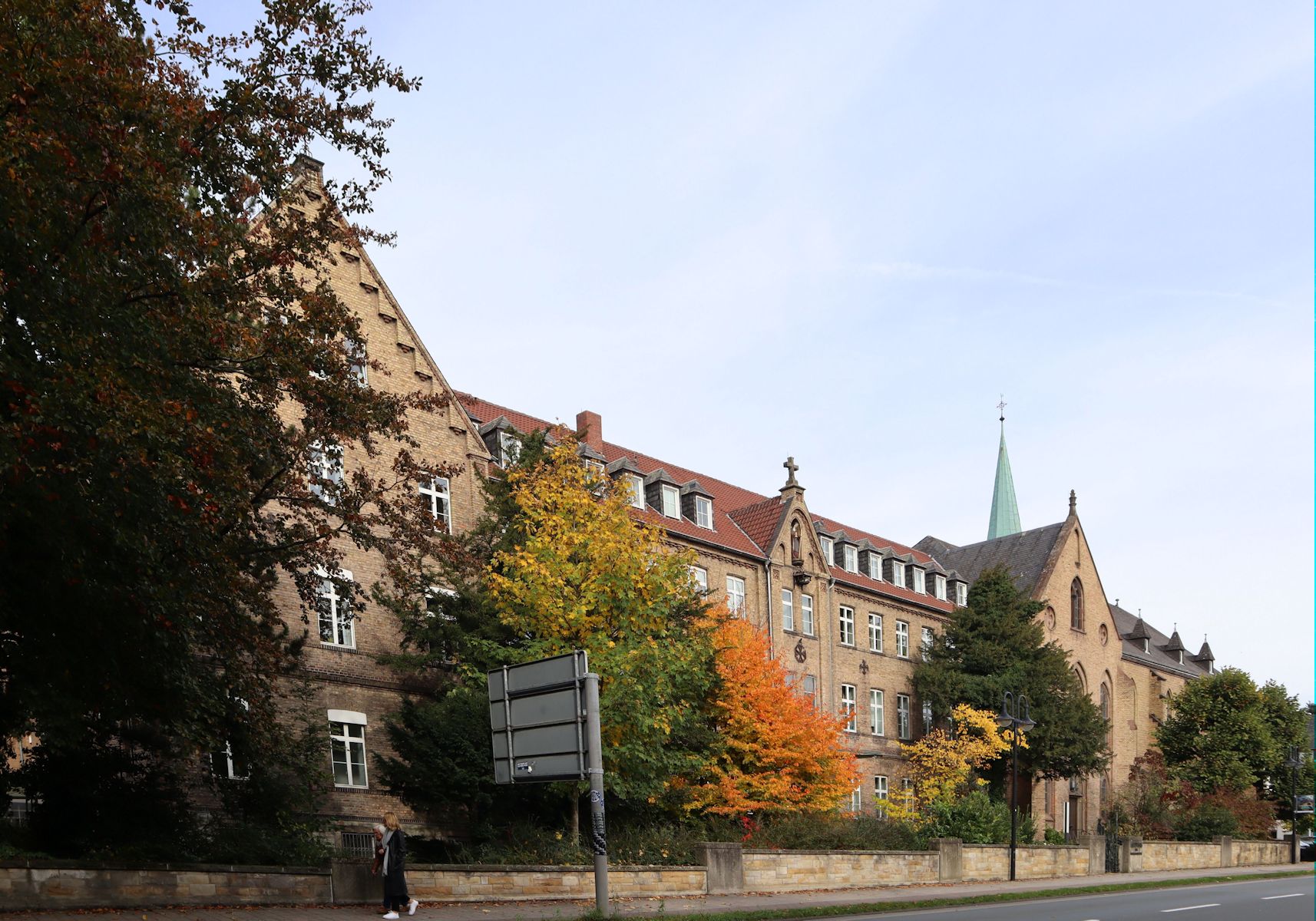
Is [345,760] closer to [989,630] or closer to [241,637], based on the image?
[241,637]

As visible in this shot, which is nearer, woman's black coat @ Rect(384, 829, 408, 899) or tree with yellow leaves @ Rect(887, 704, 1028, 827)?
woman's black coat @ Rect(384, 829, 408, 899)

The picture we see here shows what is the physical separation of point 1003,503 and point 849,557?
2066 inches

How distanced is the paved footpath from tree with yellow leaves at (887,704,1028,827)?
15950 millimetres

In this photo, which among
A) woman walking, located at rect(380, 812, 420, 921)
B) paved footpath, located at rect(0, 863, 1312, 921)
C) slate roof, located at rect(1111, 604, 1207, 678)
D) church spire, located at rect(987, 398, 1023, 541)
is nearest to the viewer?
paved footpath, located at rect(0, 863, 1312, 921)

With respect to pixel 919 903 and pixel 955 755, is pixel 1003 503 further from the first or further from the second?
pixel 919 903

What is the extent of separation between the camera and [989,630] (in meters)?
53.8

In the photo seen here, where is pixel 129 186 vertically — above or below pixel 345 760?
above

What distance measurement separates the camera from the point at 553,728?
51.2 feet

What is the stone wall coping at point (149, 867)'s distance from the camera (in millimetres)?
15250

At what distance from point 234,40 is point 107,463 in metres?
6.28

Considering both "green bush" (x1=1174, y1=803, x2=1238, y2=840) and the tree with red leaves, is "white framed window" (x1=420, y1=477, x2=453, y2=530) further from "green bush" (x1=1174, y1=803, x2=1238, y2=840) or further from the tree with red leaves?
"green bush" (x1=1174, y1=803, x2=1238, y2=840)

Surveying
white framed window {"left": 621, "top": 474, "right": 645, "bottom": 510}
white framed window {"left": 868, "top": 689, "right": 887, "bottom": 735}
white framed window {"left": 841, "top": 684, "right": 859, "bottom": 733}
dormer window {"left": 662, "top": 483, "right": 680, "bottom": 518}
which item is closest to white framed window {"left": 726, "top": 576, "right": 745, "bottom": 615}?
dormer window {"left": 662, "top": 483, "right": 680, "bottom": 518}

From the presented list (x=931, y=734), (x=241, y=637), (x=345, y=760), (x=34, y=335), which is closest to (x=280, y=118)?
(x=34, y=335)

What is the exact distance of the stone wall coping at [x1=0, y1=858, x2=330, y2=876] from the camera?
15.2 metres
